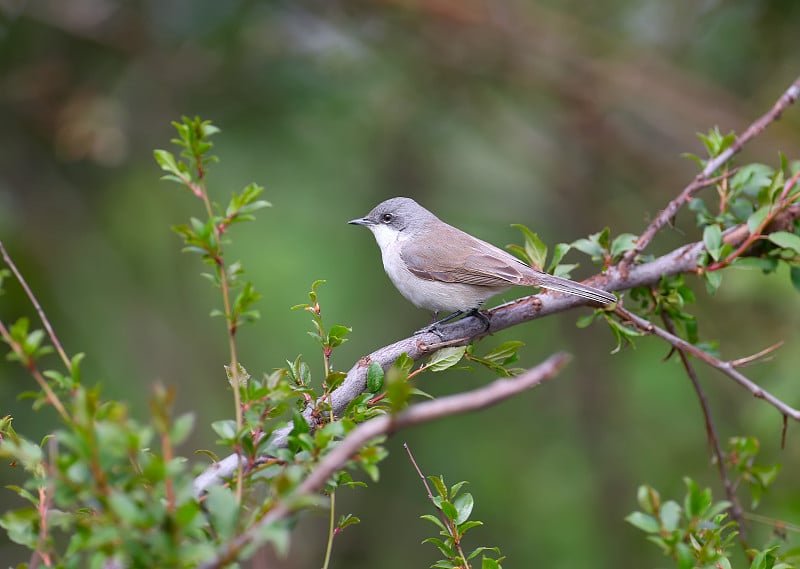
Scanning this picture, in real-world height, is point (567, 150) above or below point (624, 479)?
above

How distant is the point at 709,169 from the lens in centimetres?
323

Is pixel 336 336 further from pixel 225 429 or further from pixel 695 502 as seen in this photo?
pixel 695 502

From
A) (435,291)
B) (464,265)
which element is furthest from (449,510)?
(464,265)

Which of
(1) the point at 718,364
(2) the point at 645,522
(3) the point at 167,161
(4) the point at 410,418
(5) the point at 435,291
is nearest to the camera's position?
(4) the point at 410,418

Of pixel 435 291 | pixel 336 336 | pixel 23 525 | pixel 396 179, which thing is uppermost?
pixel 336 336

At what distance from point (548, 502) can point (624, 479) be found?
68 cm

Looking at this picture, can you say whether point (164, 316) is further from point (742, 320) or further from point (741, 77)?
point (741, 77)

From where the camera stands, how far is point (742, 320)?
19.8ft

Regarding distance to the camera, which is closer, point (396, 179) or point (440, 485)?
point (440, 485)

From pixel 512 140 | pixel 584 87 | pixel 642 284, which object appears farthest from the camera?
pixel 512 140

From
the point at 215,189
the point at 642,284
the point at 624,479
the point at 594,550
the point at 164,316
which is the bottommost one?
the point at 594,550

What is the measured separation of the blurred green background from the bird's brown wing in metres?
1.71

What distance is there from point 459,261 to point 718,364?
1940 mm

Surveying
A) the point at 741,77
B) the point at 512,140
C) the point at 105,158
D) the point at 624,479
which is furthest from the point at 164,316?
the point at 741,77
